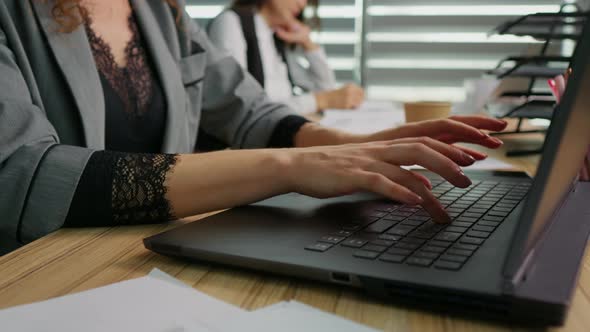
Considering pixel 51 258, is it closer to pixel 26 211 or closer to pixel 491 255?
pixel 26 211

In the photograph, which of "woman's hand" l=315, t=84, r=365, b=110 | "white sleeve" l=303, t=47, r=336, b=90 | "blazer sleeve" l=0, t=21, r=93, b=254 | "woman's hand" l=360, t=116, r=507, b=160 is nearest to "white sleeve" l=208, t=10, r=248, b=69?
"woman's hand" l=315, t=84, r=365, b=110

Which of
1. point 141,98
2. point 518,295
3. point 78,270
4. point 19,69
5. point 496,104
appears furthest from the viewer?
point 496,104

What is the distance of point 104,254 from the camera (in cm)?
50

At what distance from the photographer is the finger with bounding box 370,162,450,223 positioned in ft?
1.66

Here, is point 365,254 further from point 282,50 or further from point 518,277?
point 282,50

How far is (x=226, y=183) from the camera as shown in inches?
23.2

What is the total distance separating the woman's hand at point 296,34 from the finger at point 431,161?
6.80 ft

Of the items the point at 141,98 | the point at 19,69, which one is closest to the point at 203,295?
the point at 19,69

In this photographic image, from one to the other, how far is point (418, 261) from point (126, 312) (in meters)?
0.22

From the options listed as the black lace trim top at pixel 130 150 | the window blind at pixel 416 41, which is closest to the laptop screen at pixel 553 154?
the black lace trim top at pixel 130 150

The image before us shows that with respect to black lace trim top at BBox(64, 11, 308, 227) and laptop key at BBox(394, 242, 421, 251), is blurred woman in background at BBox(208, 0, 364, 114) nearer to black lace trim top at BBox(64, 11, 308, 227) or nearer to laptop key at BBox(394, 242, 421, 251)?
black lace trim top at BBox(64, 11, 308, 227)

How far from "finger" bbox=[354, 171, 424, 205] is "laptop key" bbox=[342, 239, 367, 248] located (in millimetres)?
98

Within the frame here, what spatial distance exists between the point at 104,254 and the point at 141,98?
1.89 ft

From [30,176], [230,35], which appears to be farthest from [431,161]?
[230,35]
